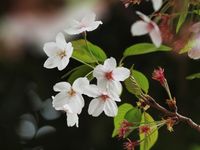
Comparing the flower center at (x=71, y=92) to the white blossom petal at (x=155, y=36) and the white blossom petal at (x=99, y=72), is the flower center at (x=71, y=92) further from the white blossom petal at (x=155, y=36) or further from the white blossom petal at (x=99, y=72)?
the white blossom petal at (x=155, y=36)

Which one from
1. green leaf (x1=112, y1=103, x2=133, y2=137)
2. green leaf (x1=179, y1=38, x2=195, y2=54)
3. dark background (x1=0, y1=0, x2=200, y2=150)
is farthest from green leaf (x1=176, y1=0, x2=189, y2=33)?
dark background (x1=0, y1=0, x2=200, y2=150)

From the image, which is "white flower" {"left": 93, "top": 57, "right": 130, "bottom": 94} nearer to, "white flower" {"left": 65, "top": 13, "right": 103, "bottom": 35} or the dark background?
"white flower" {"left": 65, "top": 13, "right": 103, "bottom": 35}

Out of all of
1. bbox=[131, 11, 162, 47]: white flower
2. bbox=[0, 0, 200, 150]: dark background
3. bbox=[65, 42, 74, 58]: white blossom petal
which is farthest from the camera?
bbox=[0, 0, 200, 150]: dark background

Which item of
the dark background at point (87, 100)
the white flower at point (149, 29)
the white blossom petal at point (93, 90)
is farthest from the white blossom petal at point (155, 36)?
the dark background at point (87, 100)

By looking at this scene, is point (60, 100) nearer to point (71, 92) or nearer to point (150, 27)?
point (71, 92)

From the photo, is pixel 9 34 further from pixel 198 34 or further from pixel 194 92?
pixel 198 34

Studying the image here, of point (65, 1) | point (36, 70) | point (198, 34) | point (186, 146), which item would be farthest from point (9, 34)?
point (198, 34)

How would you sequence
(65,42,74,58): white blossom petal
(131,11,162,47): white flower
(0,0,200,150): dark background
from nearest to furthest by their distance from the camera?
(131,11,162,47): white flower, (65,42,74,58): white blossom petal, (0,0,200,150): dark background
